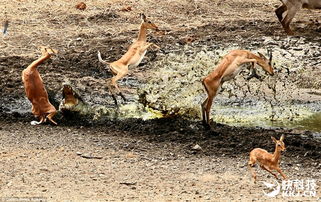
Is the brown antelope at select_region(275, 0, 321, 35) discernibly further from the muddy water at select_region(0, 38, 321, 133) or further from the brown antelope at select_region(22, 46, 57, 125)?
the brown antelope at select_region(22, 46, 57, 125)

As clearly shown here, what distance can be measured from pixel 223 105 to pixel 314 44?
322 cm

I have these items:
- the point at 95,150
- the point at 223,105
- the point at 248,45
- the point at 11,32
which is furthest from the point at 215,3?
the point at 95,150

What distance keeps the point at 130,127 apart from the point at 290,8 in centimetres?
603

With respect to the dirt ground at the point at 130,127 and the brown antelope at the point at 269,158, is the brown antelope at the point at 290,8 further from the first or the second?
the brown antelope at the point at 269,158

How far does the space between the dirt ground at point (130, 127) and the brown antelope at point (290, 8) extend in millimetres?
202

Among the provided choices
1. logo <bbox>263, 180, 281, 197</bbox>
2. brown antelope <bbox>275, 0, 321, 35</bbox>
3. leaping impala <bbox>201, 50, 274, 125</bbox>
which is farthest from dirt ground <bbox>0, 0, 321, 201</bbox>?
leaping impala <bbox>201, 50, 274, 125</bbox>

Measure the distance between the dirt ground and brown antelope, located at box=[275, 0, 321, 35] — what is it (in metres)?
0.20

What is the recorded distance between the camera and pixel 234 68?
441 inches

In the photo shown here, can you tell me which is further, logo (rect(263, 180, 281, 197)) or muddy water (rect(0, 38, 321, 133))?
muddy water (rect(0, 38, 321, 133))

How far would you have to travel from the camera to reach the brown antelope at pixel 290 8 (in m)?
16.4

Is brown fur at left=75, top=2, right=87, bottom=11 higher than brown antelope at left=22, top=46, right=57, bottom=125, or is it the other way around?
brown antelope at left=22, top=46, right=57, bottom=125

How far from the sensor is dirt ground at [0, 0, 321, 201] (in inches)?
368

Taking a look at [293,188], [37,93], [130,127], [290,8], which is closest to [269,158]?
[293,188]

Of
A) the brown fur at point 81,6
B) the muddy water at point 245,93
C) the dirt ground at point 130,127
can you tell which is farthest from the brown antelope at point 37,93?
the brown fur at point 81,6
